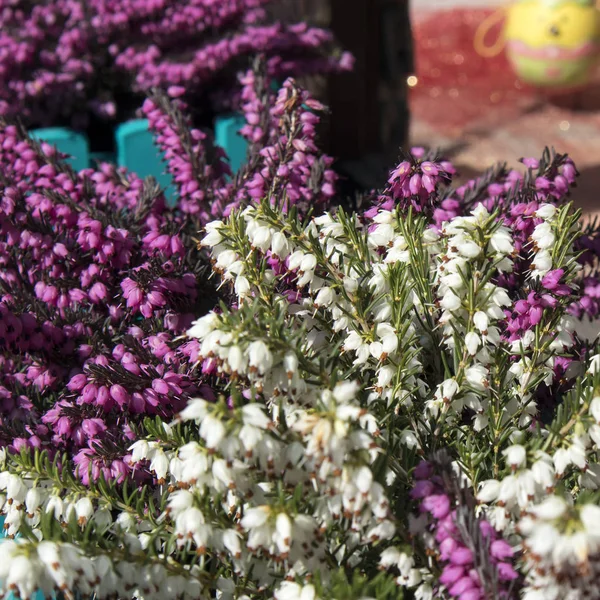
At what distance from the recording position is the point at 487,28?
8.89 m

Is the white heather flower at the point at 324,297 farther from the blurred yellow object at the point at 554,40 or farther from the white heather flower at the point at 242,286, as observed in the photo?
the blurred yellow object at the point at 554,40

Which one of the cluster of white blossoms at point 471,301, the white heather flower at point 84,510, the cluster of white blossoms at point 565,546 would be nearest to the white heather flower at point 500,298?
the cluster of white blossoms at point 471,301

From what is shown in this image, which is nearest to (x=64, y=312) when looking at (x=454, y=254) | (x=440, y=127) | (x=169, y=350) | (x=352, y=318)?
(x=169, y=350)

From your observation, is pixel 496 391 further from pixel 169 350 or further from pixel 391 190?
pixel 169 350

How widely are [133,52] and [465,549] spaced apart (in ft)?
11.8

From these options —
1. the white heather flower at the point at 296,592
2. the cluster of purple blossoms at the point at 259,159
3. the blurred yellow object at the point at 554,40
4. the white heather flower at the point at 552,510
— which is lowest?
the white heather flower at the point at 296,592

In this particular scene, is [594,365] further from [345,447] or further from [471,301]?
[345,447]

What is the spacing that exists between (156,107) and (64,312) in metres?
0.85

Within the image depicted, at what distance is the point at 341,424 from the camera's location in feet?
4.20

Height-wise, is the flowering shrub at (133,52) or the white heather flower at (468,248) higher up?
the flowering shrub at (133,52)

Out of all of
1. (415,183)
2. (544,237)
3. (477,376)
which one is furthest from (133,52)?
(477,376)

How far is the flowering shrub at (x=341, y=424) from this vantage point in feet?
4.34

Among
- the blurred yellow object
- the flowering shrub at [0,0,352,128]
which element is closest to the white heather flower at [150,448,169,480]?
the flowering shrub at [0,0,352,128]

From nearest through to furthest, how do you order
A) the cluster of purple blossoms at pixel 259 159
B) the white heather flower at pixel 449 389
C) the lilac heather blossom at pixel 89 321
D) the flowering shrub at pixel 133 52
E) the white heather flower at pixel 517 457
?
the white heather flower at pixel 517 457 → the white heather flower at pixel 449 389 → the lilac heather blossom at pixel 89 321 → the cluster of purple blossoms at pixel 259 159 → the flowering shrub at pixel 133 52
